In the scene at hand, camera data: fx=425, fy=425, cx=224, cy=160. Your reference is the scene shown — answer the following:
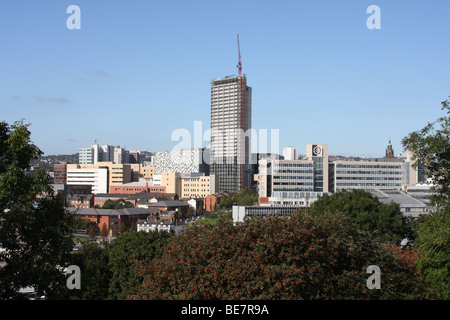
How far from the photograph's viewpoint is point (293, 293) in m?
9.50

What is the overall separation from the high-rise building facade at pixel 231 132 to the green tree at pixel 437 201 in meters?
93.5

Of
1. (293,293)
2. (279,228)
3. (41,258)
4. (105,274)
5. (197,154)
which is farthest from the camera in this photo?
(197,154)

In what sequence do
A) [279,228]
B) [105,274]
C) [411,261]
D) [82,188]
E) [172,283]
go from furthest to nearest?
[82,188] < [105,274] < [411,261] < [279,228] < [172,283]

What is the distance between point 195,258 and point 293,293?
8.56 feet

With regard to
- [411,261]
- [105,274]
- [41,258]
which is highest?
[41,258]

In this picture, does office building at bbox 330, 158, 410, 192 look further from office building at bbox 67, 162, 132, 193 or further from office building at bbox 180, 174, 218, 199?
office building at bbox 67, 162, 132, 193

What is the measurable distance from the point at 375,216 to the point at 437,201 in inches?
616

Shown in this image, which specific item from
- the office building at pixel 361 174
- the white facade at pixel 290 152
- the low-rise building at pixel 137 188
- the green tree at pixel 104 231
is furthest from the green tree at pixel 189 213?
the office building at pixel 361 174

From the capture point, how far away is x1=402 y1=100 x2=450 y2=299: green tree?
10531 millimetres

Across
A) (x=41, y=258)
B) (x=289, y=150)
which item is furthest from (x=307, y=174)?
(x=41, y=258)

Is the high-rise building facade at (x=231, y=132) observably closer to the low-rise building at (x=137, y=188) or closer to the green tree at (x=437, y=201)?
the low-rise building at (x=137, y=188)

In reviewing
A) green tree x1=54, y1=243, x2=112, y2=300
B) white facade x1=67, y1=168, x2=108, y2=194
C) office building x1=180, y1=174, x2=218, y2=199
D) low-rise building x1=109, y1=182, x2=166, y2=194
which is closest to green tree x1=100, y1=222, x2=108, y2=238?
green tree x1=54, y1=243, x2=112, y2=300

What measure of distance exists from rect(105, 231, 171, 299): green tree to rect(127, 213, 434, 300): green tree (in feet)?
20.6
